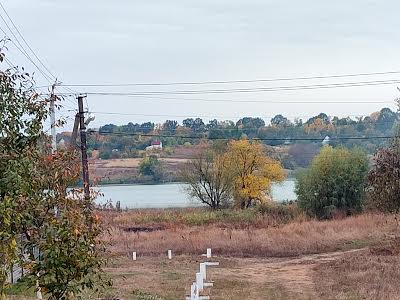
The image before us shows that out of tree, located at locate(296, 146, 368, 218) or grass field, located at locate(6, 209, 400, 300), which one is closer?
grass field, located at locate(6, 209, 400, 300)

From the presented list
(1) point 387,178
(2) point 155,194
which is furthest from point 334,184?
(2) point 155,194

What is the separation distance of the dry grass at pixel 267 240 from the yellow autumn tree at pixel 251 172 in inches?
683

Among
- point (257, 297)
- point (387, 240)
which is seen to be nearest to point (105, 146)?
point (387, 240)

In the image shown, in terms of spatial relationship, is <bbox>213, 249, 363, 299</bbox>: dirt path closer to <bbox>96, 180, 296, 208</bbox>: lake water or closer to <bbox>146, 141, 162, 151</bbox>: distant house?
<bbox>96, 180, 296, 208</bbox>: lake water

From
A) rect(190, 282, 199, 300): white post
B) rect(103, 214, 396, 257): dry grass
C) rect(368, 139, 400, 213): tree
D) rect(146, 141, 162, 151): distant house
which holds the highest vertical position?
rect(146, 141, 162, 151): distant house

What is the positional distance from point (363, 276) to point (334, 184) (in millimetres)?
28839

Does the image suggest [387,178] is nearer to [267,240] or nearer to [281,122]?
[267,240]

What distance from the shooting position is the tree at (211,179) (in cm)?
6066

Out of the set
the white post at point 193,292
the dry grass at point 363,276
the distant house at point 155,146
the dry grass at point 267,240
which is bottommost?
the dry grass at point 267,240

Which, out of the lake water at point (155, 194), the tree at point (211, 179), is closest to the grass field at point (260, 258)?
the tree at point (211, 179)

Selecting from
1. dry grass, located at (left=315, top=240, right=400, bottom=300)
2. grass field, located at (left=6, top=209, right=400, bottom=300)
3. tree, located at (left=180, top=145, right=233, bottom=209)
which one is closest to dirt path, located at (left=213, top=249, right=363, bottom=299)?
grass field, located at (left=6, top=209, right=400, bottom=300)

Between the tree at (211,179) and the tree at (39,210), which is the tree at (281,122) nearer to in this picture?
the tree at (211,179)

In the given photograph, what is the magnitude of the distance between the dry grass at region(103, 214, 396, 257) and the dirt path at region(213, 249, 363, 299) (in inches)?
80.2

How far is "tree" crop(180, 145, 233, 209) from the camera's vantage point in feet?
199
